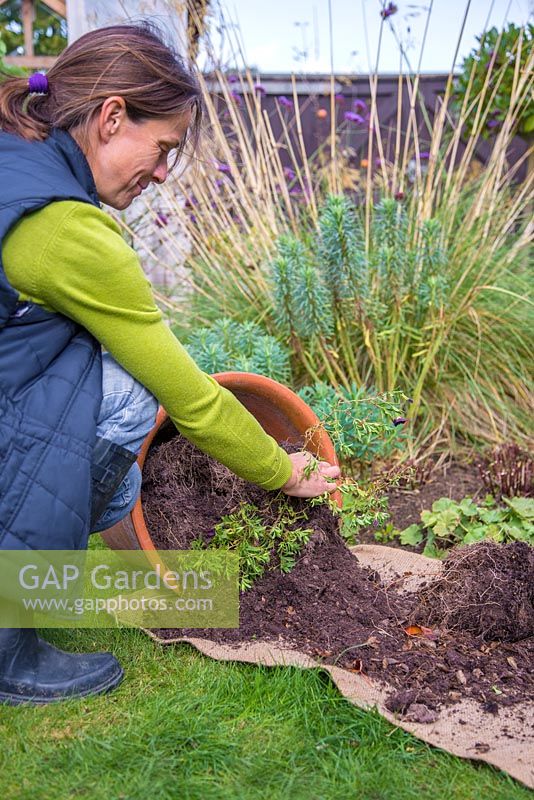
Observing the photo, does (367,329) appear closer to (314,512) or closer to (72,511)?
(314,512)

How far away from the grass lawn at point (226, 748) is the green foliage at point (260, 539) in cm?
32

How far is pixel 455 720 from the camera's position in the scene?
5.44 ft

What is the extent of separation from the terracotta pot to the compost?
0.30 feet

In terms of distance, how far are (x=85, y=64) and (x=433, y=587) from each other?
1.50m

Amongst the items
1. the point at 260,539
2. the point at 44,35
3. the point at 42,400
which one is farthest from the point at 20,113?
the point at 44,35

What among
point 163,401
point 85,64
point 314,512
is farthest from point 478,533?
point 85,64

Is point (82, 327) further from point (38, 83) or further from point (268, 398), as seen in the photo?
point (268, 398)

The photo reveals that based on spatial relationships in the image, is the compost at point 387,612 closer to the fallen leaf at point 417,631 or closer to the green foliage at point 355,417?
the fallen leaf at point 417,631

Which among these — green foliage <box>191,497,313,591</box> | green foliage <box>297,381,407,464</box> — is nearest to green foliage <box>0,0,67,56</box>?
green foliage <box>297,381,407,464</box>

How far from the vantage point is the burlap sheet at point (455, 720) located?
1.54m

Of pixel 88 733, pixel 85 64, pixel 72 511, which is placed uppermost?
pixel 85 64

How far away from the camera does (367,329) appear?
340cm

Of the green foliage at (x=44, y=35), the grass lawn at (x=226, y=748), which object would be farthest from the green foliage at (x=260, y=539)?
the green foliage at (x=44, y=35)

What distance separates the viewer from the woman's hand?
1980 mm
